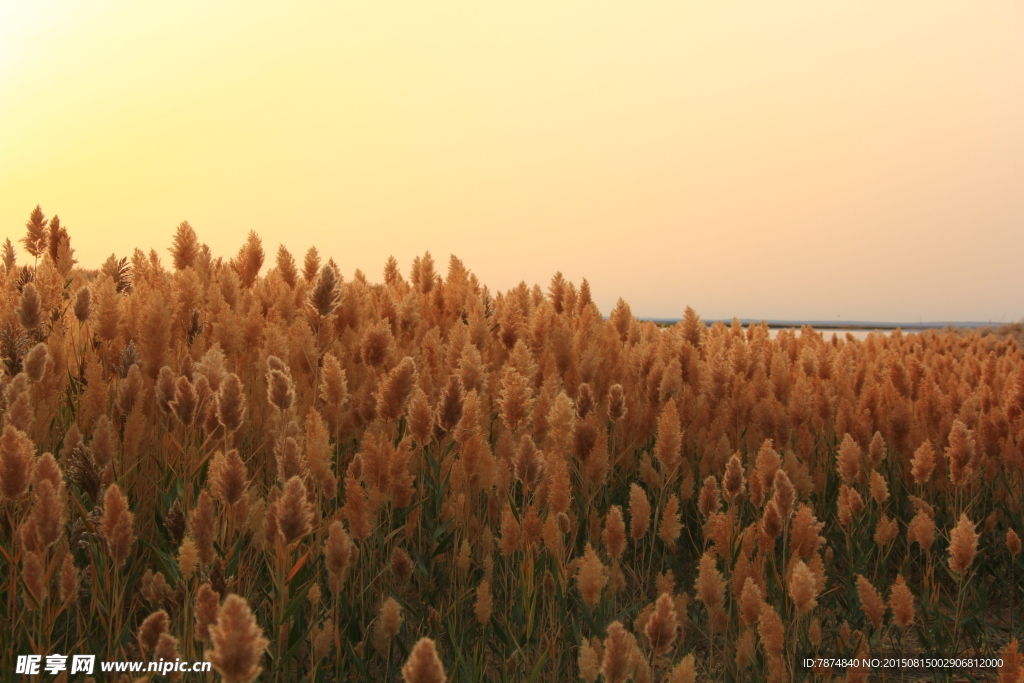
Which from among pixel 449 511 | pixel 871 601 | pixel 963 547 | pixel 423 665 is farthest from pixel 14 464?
pixel 963 547

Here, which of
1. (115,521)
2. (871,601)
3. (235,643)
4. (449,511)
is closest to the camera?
(235,643)

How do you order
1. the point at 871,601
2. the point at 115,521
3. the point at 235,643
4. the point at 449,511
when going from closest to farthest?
the point at 235,643
the point at 115,521
the point at 871,601
the point at 449,511

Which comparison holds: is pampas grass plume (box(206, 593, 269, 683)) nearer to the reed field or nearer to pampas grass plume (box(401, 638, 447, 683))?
the reed field

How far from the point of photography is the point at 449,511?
2.73 metres

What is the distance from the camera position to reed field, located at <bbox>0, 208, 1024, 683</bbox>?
195 centimetres

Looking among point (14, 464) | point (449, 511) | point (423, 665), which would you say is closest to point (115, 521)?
point (14, 464)

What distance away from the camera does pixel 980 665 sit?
2.75m

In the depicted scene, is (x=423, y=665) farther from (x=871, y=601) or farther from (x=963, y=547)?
(x=963, y=547)

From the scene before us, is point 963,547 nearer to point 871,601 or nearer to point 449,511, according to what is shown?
point 871,601

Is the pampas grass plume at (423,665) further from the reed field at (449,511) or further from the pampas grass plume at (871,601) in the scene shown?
the pampas grass plume at (871,601)

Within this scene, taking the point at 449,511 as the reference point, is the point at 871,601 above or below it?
below

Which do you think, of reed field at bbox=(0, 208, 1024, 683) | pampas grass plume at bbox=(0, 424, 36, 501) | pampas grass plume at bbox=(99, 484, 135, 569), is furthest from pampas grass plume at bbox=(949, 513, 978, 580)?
pampas grass plume at bbox=(0, 424, 36, 501)

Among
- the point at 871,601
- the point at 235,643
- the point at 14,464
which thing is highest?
the point at 14,464

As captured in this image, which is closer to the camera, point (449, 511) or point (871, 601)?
point (871, 601)
